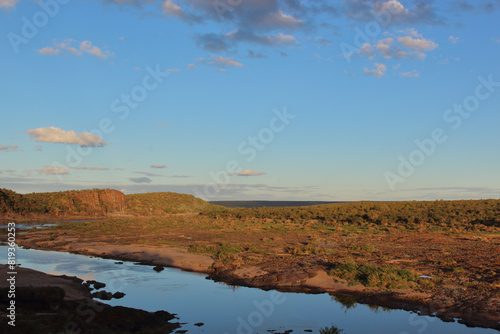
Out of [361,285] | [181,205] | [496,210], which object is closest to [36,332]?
[361,285]

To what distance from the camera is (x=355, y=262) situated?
66.3ft

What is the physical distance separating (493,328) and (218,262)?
44.5ft

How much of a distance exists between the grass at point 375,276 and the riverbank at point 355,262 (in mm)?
41

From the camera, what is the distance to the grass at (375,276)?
16.5 metres

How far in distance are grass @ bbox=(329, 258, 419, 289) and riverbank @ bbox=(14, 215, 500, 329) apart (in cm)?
4

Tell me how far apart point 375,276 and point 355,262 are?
3.08 metres

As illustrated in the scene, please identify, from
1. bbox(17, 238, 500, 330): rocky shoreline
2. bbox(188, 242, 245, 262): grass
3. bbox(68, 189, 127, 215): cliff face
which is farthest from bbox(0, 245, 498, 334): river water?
bbox(68, 189, 127, 215): cliff face

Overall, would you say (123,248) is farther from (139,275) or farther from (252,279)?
(252,279)

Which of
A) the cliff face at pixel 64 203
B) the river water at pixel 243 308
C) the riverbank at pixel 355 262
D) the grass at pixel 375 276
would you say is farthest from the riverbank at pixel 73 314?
the cliff face at pixel 64 203

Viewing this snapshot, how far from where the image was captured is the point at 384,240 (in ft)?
101

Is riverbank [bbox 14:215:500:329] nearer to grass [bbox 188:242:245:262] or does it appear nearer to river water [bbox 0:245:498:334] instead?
grass [bbox 188:242:245:262]

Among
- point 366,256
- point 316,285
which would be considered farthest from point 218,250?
point 316,285

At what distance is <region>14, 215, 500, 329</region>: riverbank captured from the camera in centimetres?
1495

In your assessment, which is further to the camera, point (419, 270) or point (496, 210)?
point (496, 210)
